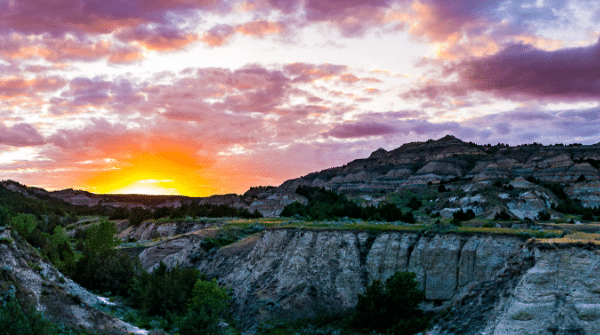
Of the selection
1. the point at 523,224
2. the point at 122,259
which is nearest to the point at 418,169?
the point at 523,224

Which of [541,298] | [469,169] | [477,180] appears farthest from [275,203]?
[541,298]

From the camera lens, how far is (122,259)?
4406 centimetres

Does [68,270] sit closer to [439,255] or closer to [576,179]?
[439,255]

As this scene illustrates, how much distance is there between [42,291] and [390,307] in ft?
60.6

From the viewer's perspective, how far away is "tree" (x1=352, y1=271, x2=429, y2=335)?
26.1m

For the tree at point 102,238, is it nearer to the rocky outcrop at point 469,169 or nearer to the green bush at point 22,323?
the green bush at point 22,323

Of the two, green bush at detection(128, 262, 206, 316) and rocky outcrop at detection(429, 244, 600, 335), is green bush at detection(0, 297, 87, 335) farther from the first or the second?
rocky outcrop at detection(429, 244, 600, 335)

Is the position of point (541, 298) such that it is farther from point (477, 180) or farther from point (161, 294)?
point (477, 180)

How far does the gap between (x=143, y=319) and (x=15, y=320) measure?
44.8 feet

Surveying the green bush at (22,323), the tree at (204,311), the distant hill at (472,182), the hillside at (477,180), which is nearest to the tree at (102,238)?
the tree at (204,311)

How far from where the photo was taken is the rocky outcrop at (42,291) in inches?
899

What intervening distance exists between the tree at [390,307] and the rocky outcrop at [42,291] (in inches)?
489

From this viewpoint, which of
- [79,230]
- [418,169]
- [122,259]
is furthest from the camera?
[418,169]

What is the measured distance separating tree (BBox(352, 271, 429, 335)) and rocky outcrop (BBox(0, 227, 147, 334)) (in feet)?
40.7
